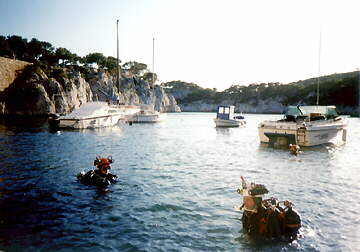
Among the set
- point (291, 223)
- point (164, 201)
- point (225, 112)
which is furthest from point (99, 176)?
point (225, 112)

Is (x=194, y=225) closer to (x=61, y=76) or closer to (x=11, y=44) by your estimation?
(x=61, y=76)

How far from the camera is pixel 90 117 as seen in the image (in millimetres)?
49750

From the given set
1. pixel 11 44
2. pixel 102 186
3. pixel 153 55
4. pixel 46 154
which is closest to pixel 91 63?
pixel 11 44

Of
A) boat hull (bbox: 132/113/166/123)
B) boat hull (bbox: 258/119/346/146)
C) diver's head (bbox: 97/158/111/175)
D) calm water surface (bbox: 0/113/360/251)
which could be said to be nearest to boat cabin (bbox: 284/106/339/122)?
boat hull (bbox: 258/119/346/146)

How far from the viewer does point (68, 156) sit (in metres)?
25.3

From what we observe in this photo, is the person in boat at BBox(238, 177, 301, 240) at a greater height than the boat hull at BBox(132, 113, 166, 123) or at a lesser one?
lesser

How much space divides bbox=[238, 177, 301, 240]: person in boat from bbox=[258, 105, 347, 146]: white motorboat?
22602 millimetres

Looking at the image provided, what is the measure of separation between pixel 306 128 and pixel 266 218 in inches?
919

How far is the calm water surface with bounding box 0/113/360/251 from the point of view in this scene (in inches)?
378

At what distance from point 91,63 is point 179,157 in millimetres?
114163

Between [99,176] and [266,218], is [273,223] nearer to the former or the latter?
[266,218]

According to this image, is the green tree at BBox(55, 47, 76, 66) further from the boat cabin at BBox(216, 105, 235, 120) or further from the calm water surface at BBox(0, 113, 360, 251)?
the calm water surface at BBox(0, 113, 360, 251)

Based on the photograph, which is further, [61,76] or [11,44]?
[11,44]

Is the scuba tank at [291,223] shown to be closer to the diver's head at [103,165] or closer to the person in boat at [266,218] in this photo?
the person in boat at [266,218]
